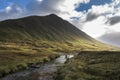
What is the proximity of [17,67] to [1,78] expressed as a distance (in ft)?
54.7

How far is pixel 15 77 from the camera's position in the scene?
180 ft

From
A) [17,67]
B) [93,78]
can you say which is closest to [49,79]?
[93,78]

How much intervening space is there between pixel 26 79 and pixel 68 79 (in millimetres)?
12952

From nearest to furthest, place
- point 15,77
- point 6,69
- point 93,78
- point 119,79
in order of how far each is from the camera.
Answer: point 119,79 < point 93,78 < point 15,77 < point 6,69

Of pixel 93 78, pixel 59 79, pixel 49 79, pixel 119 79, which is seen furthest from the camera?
pixel 49 79

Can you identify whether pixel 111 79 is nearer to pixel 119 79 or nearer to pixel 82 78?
pixel 119 79

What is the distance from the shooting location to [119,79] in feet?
126

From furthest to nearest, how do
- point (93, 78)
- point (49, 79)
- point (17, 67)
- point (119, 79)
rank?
point (17, 67) < point (49, 79) < point (93, 78) < point (119, 79)

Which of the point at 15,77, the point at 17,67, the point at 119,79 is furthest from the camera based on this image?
the point at 17,67

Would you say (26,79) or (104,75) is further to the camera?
(26,79)

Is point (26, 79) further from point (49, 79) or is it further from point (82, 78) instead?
point (82, 78)

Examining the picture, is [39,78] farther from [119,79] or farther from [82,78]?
[119,79]

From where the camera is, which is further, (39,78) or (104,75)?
(39,78)

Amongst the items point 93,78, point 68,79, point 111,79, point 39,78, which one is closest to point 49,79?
point 39,78
